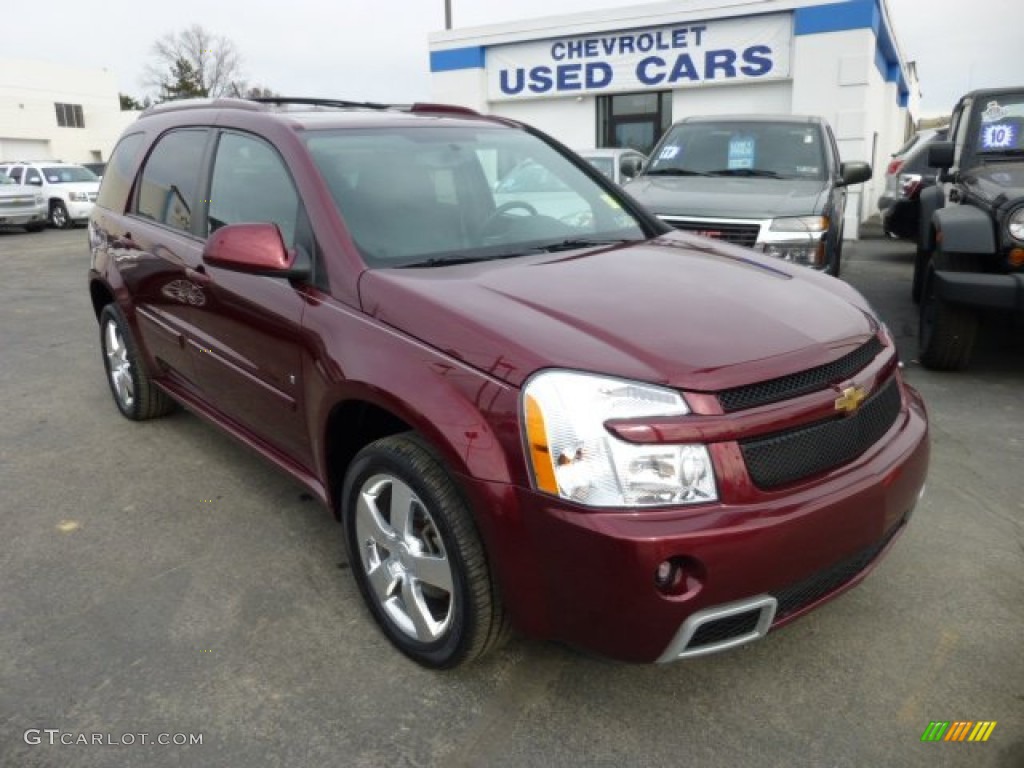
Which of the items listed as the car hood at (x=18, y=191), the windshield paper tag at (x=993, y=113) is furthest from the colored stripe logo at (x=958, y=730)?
the car hood at (x=18, y=191)

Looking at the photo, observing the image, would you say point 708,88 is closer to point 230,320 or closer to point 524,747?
point 230,320

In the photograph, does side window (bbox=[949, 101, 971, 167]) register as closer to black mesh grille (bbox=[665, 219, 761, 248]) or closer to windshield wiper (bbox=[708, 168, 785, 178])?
windshield wiper (bbox=[708, 168, 785, 178])

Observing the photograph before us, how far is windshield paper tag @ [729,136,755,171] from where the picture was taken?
7.20 meters

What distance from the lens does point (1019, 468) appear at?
3992 millimetres

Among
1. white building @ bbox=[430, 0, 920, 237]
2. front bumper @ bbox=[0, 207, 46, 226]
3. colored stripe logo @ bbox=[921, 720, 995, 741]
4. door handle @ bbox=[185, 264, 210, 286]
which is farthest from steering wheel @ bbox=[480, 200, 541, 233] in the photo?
front bumper @ bbox=[0, 207, 46, 226]

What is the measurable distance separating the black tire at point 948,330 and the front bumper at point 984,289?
0.19 m

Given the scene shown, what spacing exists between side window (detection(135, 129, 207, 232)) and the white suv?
1830 cm

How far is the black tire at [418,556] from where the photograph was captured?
7.36 feet

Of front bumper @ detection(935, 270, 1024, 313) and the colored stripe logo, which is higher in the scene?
front bumper @ detection(935, 270, 1024, 313)

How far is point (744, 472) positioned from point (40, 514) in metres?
3.16

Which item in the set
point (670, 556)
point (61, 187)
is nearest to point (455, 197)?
point (670, 556)

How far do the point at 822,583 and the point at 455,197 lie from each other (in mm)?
1857

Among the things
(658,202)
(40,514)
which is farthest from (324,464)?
(658,202)

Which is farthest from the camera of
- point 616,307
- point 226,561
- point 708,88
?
point 708,88
